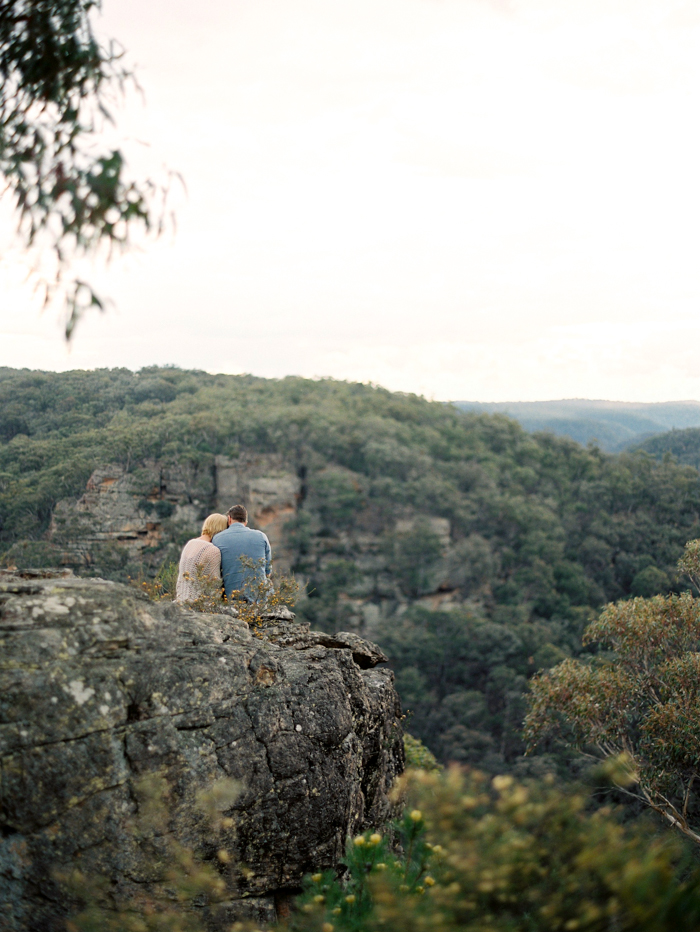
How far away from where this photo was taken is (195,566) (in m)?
4.73

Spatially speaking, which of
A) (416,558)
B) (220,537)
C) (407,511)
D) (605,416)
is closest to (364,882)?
(220,537)

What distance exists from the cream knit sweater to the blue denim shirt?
0.36 ft

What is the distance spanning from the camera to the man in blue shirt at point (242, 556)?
4809mm

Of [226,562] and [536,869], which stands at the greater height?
[536,869]

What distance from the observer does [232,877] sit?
2834 mm

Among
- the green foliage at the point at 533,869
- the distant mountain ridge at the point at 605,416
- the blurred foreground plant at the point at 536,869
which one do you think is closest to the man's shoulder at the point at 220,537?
the green foliage at the point at 533,869

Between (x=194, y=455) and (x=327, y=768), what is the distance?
32589 mm

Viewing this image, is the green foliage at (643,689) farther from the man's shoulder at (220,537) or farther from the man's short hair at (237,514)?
the man's shoulder at (220,537)

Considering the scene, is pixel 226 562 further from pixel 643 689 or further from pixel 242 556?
pixel 643 689

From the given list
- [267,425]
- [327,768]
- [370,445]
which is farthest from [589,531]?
[327,768]

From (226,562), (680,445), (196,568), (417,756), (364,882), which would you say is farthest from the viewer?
(680,445)

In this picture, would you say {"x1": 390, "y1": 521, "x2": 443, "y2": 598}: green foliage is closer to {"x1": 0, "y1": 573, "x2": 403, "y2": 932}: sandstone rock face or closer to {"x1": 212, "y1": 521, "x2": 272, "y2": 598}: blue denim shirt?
{"x1": 212, "y1": 521, "x2": 272, "y2": 598}: blue denim shirt

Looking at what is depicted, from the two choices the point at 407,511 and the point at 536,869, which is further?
the point at 407,511

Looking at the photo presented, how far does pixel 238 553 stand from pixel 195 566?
13.1 inches
